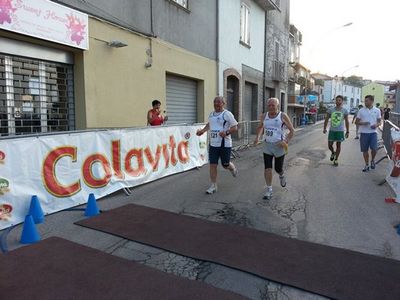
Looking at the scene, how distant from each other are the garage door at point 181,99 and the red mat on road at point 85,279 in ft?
26.5

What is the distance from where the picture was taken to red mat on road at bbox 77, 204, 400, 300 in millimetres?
3277

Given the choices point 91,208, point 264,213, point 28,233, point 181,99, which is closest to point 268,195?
point 264,213

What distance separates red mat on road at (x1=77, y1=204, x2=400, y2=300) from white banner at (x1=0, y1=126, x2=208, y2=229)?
0.84 m

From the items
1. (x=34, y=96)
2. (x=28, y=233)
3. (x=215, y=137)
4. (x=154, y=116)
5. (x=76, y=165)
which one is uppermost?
(x=34, y=96)

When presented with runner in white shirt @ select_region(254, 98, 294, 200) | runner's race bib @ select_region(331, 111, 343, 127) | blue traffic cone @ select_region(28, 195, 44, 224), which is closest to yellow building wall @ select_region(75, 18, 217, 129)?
blue traffic cone @ select_region(28, 195, 44, 224)

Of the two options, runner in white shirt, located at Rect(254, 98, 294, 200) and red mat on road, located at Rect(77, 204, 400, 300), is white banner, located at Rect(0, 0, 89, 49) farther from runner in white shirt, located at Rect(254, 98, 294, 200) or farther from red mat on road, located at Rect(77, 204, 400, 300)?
runner in white shirt, located at Rect(254, 98, 294, 200)

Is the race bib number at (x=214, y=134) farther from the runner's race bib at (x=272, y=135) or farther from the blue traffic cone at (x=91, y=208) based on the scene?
the blue traffic cone at (x=91, y=208)

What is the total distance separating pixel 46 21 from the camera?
667cm

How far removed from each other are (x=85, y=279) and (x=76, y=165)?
2.78 metres

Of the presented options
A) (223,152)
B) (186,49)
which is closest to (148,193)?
(223,152)

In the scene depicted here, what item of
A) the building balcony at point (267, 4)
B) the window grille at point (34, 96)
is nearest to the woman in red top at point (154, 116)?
the window grille at point (34, 96)

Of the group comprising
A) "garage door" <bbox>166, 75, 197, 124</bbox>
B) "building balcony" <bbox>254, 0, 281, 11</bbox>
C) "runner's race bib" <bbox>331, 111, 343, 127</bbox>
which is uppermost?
"building balcony" <bbox>254, 0, 281, 11</bbox>

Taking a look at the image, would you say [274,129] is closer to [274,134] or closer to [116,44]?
[274,134]

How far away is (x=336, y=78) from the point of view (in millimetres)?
87562
